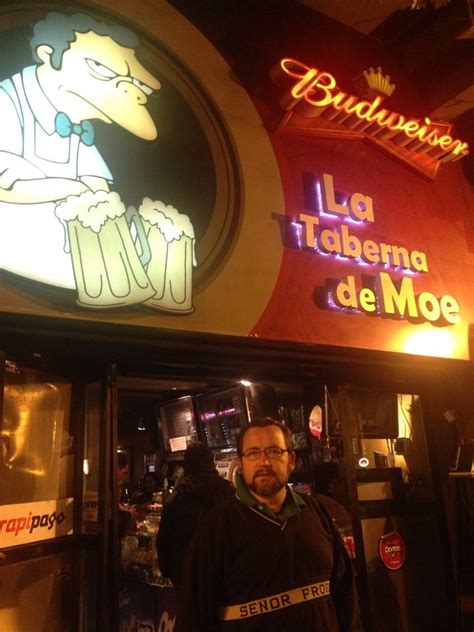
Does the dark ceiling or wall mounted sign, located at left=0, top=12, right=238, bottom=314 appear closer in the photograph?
wall mounted sign, located at left=0, top=12, right=238, bottom=314

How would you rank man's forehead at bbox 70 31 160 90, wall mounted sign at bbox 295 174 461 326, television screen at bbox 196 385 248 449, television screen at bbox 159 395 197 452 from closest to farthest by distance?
man's forehead at bbox 70 31 160 90 < wall mounted sign at bbox 295 174 461 326 < television screen at bbox 196 385 248 449 < television screen at bbox 159 395 197 452

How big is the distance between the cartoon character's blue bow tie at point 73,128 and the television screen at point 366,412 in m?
3.16

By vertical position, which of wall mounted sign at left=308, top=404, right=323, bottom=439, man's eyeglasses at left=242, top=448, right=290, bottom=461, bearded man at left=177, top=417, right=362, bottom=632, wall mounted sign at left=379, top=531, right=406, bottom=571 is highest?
wall mounted sign at left=308, top=404, right=323, bottom=439

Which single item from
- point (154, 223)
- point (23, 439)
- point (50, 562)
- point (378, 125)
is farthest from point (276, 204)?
point (50, 562)

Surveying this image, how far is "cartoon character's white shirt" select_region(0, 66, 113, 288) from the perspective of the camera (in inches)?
146

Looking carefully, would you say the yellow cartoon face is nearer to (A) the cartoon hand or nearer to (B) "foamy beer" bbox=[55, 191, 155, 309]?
(A) the cartoon hand

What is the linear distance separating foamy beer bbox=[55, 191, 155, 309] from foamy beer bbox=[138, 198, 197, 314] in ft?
0.41

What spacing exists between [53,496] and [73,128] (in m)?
2.78

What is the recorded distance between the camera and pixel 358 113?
595 cm

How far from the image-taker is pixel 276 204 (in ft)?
17.5

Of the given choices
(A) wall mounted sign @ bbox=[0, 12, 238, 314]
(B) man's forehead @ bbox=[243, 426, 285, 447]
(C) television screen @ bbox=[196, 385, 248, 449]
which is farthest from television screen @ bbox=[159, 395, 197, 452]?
(B) man's forehead @ bbox=[243, 426, 285, 447]

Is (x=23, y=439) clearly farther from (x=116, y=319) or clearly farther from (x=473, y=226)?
(x=473, y=226)

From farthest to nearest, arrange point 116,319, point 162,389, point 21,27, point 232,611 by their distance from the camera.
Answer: point 162,389 → point 21,27 → point 116,319 → point 232,611

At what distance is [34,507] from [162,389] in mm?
3851
